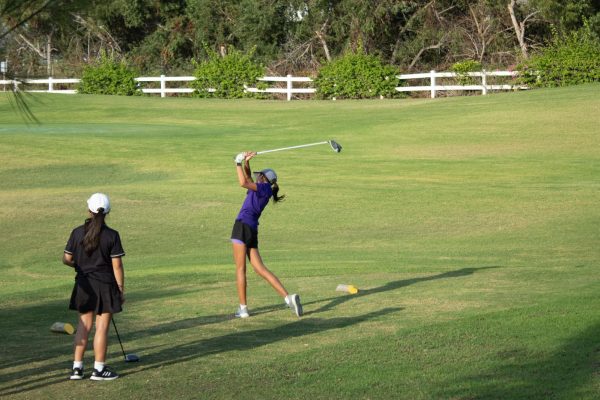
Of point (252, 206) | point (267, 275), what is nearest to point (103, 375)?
point (267, 275)

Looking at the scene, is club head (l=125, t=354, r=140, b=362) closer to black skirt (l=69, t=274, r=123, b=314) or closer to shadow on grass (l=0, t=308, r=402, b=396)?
shadow on grass (l=0, t=308, r=402, b=396)

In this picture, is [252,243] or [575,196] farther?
[575,196]

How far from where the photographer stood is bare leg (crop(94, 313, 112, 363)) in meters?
9.48

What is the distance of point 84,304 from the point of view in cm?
961

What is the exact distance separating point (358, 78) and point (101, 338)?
3885cm

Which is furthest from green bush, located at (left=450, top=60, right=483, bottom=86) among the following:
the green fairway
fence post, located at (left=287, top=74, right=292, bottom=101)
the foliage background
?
fence post, located at (left=287, top=74, right=292, bottom=101)

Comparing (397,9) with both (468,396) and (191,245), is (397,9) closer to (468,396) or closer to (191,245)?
(191,245)

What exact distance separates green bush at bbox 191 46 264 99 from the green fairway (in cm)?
579

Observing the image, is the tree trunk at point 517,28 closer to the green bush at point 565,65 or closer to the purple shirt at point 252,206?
the green bush at point 565,65

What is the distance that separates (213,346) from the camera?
10.8 metres

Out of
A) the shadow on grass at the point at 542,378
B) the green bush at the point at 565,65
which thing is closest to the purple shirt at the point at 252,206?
the shadow on grass at the point at 542,378

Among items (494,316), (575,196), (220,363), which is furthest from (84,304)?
(575,196)

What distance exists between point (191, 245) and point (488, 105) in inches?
850

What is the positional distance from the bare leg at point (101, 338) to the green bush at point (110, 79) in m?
44.7
